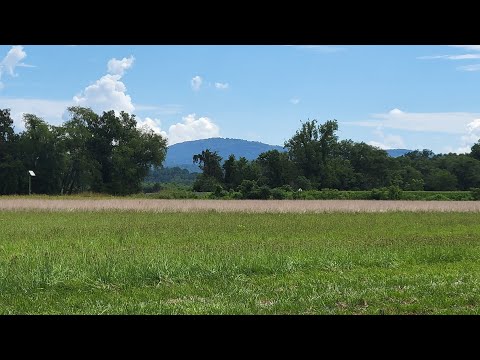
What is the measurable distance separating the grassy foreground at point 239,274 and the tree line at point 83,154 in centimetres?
2898

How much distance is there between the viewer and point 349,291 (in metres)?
7.29

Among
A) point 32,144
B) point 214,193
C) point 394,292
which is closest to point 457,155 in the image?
point 214,193

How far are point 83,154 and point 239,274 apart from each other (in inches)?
1480

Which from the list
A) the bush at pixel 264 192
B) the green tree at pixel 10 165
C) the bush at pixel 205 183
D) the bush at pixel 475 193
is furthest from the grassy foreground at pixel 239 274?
the green tree at pixel 10 165

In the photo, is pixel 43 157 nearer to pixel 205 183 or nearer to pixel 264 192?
pixel 205 183

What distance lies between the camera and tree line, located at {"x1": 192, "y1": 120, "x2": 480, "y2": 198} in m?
39.8

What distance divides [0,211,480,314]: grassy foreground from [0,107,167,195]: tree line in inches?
1141

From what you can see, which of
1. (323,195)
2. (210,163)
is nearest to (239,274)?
(323,195)

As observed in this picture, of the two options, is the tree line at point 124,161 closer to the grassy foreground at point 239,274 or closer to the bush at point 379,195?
the bush at point 379,195

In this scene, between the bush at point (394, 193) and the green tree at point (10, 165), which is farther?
the green tree at point (10, 165)

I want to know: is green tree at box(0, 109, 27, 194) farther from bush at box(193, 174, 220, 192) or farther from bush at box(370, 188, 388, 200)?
bush at box(370, 188, 388, 200)

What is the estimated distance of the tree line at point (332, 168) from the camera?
39.8 m
